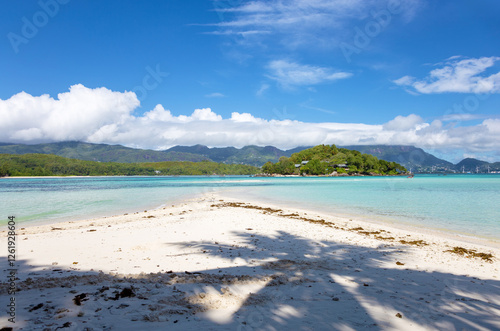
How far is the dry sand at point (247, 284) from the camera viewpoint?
4086 millimetres

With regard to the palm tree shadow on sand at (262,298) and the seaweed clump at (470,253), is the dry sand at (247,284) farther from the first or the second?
the seaweed clump at (470,253)

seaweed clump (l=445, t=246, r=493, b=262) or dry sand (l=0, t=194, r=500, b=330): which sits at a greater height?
dry sand (l=0, t=194, r=500, b=330)

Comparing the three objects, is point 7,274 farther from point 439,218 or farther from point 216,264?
point 439,218

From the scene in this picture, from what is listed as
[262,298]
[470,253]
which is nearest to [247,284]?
[262,298]

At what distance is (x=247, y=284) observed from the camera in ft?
18.8

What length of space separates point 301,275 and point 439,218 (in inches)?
641

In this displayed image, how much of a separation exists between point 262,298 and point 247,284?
78 centimetres

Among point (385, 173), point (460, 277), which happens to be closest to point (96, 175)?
point (385, 173)

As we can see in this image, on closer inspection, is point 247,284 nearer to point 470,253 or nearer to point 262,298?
point 262,298

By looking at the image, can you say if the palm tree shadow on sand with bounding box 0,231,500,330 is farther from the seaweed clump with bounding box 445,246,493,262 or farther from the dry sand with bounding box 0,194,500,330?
the seaweed clump with bounding box 445,246,493,262

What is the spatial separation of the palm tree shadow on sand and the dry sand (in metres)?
0.02

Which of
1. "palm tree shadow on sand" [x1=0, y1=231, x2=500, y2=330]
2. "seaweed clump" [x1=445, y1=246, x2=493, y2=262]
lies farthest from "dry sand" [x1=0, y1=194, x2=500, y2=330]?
"seaweed clump" [x1=445, y1=246, x2=493, y2=262]

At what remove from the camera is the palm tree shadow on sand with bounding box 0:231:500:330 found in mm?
3991

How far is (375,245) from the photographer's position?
10375 millimetres
